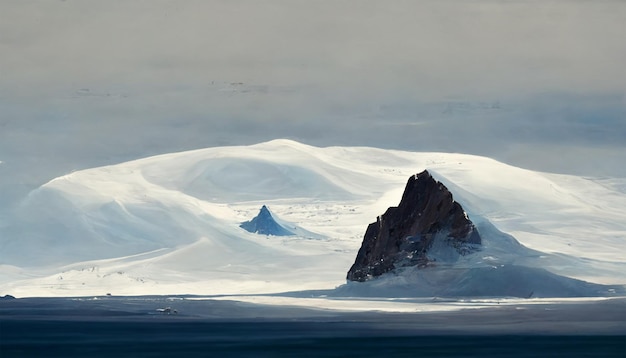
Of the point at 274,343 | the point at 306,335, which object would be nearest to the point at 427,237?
the point at 306,335

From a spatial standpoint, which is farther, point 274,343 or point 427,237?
point 427,237

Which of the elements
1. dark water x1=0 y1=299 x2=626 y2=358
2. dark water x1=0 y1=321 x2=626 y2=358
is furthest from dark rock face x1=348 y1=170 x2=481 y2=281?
dark water x1=0 y1=321 x2=626 y2=358

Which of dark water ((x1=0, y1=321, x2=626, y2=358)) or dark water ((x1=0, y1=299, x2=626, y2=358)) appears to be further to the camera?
dark water ((x1=0, y1=299, x2=626, y2=358))

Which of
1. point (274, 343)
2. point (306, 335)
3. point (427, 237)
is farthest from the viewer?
point (427, 237)

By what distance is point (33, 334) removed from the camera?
12650 centimetres

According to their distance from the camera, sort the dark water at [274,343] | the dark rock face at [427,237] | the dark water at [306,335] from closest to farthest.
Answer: the dark water at [274,343]
the dark water at [306,335]
the dark rock face at [427,237]

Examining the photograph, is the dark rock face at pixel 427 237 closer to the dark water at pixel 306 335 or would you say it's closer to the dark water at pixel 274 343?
the dark water at pixel 306 335

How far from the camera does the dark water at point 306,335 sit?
342 feet

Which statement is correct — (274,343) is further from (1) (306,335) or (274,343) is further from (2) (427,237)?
(2) (427,237)

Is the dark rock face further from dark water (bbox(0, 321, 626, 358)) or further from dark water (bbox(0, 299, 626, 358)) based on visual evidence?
dark water (bbox(0, 321, 626, 358))

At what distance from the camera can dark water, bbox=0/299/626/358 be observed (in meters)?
104

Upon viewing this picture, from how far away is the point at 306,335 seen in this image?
123m

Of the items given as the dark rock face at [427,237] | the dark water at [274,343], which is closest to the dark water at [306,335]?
the dark water at [274,343]

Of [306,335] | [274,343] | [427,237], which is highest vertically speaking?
[427,237]
